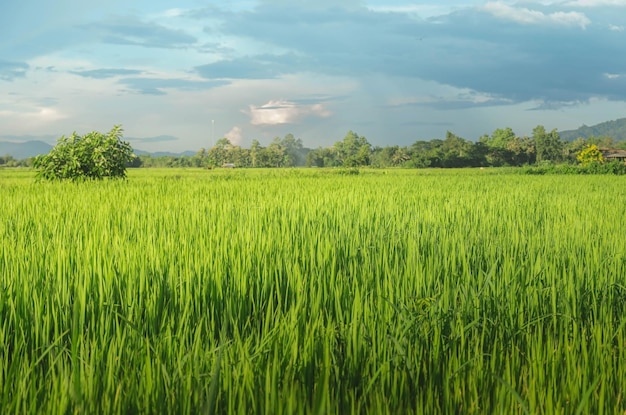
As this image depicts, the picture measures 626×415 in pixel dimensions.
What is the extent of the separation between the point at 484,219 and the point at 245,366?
15.4 ft

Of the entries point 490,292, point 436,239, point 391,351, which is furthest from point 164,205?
point 391,351

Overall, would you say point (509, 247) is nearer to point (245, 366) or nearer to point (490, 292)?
point (490, 292)

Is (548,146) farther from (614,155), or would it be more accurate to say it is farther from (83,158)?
(83,158)

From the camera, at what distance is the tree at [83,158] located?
49.1 ft

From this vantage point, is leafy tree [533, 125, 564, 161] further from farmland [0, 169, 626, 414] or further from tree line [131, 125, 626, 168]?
farmland [0, 169, 626, 414]

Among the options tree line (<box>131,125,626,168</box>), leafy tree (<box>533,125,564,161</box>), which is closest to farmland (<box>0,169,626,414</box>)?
tree line (<box>131,125,626,168</box>)

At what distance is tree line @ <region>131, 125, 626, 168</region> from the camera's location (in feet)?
221

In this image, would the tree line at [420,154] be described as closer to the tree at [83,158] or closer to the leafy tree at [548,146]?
the leafy tree at [548,146]

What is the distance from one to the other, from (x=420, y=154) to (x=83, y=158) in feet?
184

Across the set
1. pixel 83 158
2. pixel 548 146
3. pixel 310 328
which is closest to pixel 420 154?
pixel 548 146

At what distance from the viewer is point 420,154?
67312 millimetres

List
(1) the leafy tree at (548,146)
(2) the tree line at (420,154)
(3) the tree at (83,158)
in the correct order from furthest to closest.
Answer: (1) the leafy tree at (548,146) < (2) the tree line at (420,154) < (3) the tree at (83,158)

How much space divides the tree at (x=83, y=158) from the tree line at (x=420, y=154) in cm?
4472

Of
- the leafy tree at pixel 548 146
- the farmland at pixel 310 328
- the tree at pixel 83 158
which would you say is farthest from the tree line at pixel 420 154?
the farmland at pixel 310 328
